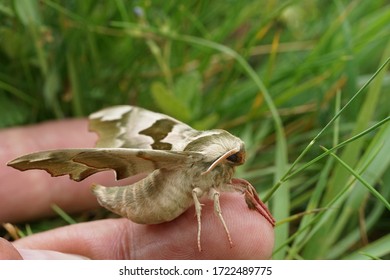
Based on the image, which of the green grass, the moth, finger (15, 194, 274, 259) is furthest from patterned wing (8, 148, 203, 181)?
the green grass

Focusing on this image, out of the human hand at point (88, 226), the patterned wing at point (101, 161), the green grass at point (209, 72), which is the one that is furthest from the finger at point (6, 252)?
the green grass at point (209, 72)

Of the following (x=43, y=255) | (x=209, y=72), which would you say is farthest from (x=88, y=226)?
(x=209, y=72)

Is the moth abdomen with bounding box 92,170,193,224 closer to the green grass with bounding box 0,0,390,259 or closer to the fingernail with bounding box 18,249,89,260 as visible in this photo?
the fingernail with bounding box 18,249,89,260

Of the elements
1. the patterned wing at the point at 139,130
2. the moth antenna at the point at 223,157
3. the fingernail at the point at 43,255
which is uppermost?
the patterned wing at the point at 139,130

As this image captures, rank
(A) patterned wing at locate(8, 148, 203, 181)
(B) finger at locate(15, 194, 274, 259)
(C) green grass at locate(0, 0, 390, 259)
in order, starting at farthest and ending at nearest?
(C) green grass at locate(0, 0, 390, 259) < (B) finger at locate(15, 194, 274, 259) < (A) patterned wing at locate(8, 148, 203, 181)

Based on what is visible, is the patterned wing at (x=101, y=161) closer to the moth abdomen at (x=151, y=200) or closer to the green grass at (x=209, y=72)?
the moth abdomen at (x=151, y=200)

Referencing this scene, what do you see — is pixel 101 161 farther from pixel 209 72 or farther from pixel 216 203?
pixel 209 72
